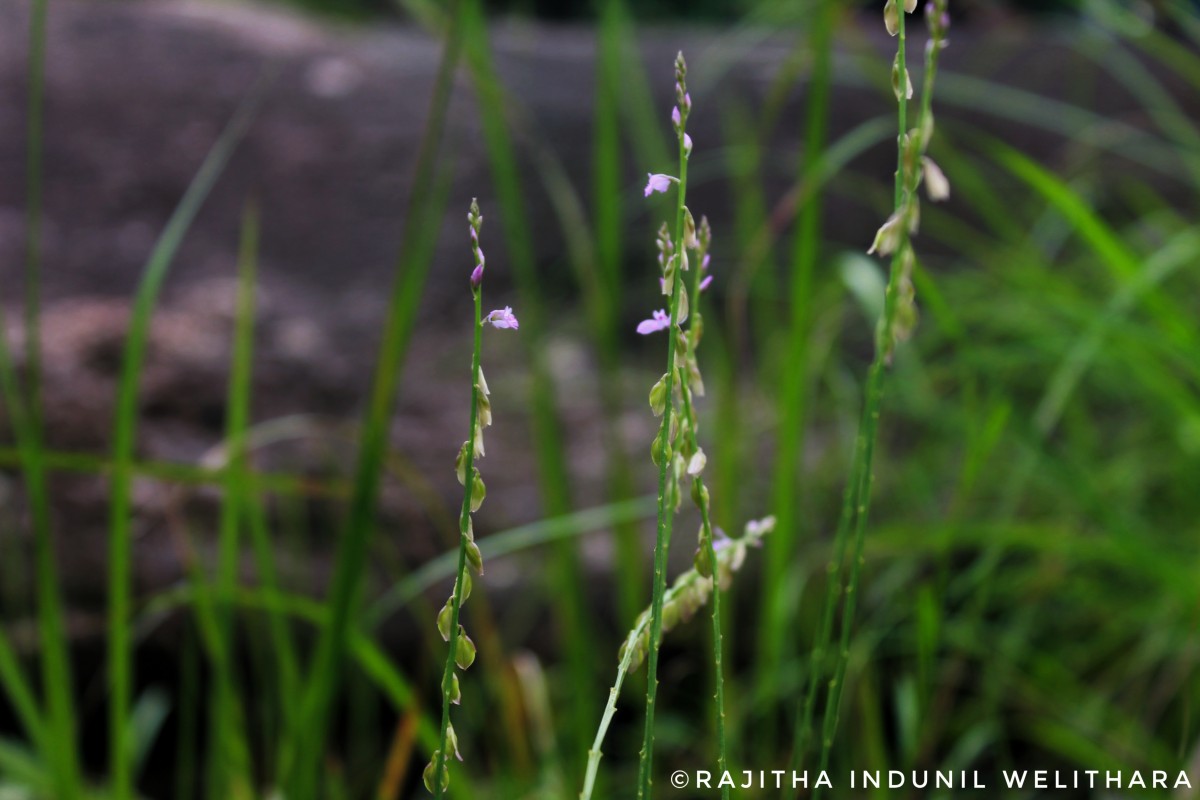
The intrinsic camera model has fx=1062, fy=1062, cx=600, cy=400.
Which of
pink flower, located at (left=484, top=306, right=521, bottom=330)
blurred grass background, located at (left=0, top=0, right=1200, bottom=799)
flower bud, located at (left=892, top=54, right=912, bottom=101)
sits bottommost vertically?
blurred grass background, located at (left=0, top=0, right=1200, bottom=799)

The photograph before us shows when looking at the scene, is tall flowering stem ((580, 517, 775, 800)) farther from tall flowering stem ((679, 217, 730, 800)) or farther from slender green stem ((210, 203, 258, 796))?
slender green stem ((210, 203, 258, 796))

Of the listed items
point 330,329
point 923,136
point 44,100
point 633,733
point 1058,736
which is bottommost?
point 633,733

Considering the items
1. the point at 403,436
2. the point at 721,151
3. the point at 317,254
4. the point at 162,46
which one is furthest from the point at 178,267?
the point at 721,151

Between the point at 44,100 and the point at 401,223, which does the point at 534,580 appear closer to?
the point at 401,223

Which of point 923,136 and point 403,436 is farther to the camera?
point 403,436

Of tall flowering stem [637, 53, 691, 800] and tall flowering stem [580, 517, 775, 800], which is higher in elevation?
tall flowering stem [637, 53, 691, 800]

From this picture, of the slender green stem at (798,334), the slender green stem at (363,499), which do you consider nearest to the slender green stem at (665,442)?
the slender green stem at (363,499)

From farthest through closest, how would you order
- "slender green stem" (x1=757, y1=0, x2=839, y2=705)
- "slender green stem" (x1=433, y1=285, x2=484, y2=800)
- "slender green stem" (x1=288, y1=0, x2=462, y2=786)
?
"slender green stem" (x1=757, y1=0, x2=839, y2=705) < "slender green stem" (x1=288, y1=0, x2=462, y2=786) < "slender green stem" (x1=433, y1=285, x2=484, y2=800)

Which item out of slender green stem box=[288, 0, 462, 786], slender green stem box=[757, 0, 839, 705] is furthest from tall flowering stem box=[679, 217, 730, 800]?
slender green stem box=[757, 0, 839, 705]

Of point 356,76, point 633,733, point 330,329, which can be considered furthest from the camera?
point 356,76
